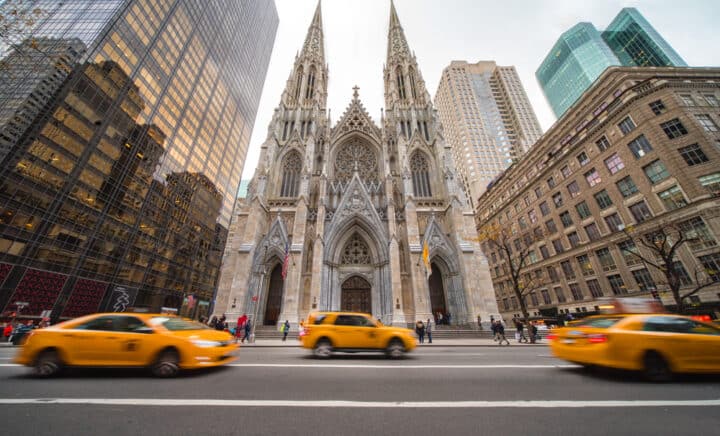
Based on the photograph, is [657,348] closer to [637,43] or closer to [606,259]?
[606,259]

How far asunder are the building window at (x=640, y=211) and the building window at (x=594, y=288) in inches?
310

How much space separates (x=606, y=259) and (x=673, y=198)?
8.10m

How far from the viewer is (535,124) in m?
71.8

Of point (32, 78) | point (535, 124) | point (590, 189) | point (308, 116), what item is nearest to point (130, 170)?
point (32, 78)

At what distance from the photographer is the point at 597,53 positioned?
6594cm

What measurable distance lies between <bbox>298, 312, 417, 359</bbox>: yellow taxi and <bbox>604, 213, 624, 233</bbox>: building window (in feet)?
100

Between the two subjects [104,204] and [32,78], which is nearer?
[32,78]

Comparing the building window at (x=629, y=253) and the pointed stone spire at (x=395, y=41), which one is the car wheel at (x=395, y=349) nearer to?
the building window at (x=629, y=253)

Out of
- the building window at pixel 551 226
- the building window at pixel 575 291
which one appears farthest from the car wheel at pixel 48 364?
the building window at pixel 551 226

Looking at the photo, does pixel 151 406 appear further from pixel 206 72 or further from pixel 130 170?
pixel 206 72

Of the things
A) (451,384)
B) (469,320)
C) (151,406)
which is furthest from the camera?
(469,320)

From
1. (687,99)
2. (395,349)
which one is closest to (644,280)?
(687,99)

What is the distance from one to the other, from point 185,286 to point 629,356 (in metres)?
46.6

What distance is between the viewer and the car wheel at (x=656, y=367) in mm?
4496
